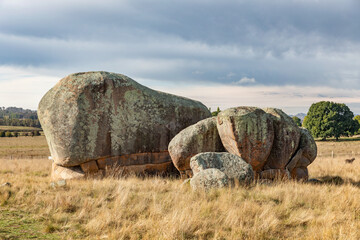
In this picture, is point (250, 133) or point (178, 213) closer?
point (178, 213)

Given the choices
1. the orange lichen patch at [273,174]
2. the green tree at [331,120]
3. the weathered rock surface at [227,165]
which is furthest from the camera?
the green tree at [331,120]

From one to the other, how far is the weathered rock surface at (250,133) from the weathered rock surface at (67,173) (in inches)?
278

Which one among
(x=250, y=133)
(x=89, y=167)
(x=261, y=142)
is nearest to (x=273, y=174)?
(x=261, y=142)

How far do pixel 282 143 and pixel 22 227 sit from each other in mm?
9963

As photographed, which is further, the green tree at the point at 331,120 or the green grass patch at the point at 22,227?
the green tree at the point at 331,120

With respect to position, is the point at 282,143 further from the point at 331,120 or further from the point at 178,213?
the point at 331,120

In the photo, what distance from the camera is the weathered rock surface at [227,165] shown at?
1020 cm

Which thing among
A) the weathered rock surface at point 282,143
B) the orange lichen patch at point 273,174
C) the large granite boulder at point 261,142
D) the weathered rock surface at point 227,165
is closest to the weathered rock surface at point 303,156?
the large granite boulder at point 261,142

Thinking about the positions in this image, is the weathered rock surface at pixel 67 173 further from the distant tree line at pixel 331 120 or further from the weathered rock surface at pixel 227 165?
the distant tree line at pixel 331 120

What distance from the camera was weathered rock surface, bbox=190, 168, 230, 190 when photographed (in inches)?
364

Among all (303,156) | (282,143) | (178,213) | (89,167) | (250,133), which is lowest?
(89,167)

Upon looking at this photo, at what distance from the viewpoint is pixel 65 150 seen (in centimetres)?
1296

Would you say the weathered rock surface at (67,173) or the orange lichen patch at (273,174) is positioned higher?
the orange lichen patch at (273,174)

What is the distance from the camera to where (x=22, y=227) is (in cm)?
691
